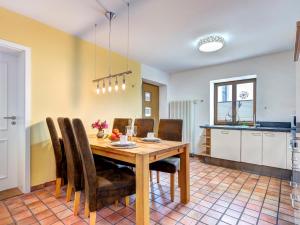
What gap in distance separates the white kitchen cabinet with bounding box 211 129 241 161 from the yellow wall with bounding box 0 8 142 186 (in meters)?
2.36

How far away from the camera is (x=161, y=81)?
487 cm

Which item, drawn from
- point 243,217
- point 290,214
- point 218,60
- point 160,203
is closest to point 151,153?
point 160,203

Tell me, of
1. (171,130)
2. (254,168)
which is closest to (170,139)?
(171,130)

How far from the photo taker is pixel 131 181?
5.35ft

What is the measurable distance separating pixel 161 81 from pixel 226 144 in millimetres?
2379

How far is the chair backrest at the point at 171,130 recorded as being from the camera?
260 cm

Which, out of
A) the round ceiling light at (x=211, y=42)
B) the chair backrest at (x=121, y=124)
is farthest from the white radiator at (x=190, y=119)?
the chair backrest at (x=121, y=124)

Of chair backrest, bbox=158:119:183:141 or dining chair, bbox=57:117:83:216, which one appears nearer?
dining chair, bbox=57:117:83:216

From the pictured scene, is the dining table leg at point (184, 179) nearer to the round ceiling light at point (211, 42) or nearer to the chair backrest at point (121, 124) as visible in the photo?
the chair backrest at point (121, 124)

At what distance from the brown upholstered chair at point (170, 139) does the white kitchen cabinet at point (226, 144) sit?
1.53 metres

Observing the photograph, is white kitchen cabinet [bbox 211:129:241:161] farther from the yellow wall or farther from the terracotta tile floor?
the yellow wall

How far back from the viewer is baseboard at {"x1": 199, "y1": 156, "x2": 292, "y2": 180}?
2.97 metres

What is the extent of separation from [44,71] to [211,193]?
2.96 m

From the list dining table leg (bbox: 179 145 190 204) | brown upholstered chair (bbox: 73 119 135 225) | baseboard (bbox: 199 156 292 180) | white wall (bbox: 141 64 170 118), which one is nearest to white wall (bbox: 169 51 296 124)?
baseboard (bbox: 199 156 292 180)
